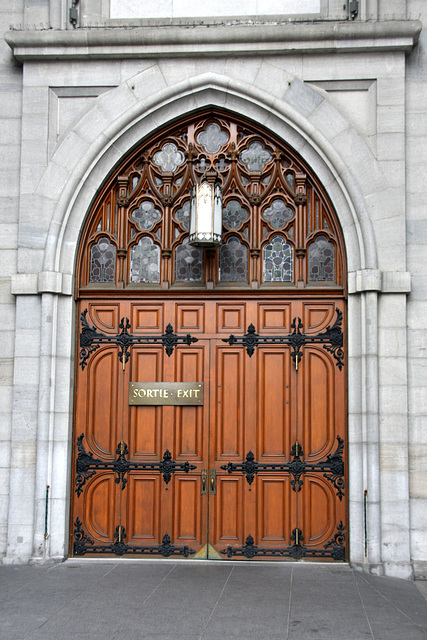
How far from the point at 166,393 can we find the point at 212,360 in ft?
2.33

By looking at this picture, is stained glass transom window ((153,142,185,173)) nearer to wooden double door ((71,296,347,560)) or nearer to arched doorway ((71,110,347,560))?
arched doorway ((71,110,347,560))

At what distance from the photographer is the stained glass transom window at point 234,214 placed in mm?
9477

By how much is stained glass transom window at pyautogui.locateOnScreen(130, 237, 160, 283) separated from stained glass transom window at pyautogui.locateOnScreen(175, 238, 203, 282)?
0.26 m

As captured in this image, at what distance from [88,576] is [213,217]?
4407 mm

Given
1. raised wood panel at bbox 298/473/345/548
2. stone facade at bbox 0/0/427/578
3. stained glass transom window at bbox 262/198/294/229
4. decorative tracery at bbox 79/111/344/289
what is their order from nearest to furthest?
stone facade at bbox 0/0/427/578
raised wood panel at bbox 298/473/345/548
decorative tracery at bbox 79/111/344/289
stained glass transom window at bbox 262/198/294/229

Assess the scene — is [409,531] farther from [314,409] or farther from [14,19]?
[14,19]

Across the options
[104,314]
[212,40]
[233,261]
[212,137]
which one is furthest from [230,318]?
[212,40]

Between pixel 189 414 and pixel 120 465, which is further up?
pixel 189 414

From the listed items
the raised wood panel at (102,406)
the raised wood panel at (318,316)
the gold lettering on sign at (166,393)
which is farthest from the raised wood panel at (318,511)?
the raised wood panel at (102,406)

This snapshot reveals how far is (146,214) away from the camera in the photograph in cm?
962

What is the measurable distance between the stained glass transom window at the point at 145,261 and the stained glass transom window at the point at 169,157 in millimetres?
984

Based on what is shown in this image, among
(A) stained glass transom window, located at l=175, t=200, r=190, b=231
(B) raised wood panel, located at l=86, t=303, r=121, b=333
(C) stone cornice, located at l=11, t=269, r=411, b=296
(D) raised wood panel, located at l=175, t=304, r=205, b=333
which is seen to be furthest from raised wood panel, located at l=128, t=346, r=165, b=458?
(A) stained glass transom window, located at l=175, t=200, r=190, b=231

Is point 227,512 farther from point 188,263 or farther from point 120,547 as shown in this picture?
point 188,263

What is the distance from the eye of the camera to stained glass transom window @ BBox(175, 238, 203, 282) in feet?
31.1
